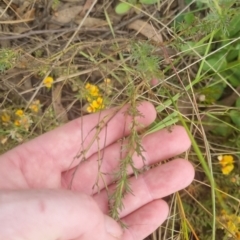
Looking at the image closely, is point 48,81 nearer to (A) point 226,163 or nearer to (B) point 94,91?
(B) point 94,91

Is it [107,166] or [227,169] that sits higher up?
[107,166]

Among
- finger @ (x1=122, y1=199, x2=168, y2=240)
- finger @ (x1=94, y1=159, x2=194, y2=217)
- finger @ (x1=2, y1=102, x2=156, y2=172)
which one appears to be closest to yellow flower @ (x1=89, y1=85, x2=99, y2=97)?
finger @ (x1=2, y1=102, x2=156, y2=172)

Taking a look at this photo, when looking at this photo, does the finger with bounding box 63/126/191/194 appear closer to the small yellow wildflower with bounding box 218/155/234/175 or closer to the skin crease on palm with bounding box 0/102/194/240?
the skin crease on palm with bounding box 0/102/194/240

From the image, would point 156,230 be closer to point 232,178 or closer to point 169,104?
point 232,178

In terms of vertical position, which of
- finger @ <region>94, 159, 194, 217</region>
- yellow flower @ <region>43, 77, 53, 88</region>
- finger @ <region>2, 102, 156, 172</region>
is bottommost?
finger @ <region>94, 159, 194, 217</region>

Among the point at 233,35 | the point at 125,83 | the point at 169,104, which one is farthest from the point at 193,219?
the point at 233,35

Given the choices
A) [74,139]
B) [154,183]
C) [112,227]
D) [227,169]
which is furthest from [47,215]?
[227,169]

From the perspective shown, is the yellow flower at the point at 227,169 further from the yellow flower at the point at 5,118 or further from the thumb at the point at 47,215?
the yellow flower at the point at 5,118
